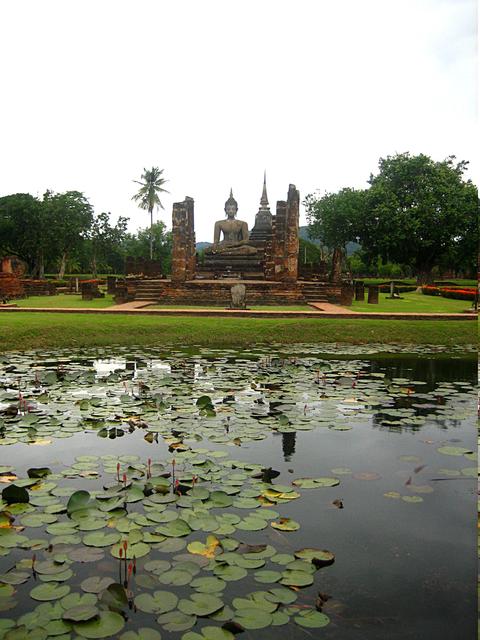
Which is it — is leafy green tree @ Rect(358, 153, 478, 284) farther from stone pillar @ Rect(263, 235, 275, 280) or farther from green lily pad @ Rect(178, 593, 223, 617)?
green lily pad @ Rect(178, 593, 223, 617)

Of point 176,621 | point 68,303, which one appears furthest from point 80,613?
point 68,303

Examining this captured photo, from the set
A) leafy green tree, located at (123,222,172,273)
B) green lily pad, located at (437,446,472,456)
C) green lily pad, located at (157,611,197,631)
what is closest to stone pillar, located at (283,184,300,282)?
green lily pad, located at (437,446,472,456)

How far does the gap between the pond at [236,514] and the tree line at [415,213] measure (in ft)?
98.9

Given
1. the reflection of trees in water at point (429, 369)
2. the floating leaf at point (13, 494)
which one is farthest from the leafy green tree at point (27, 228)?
the floating leaf at point (13, 494)

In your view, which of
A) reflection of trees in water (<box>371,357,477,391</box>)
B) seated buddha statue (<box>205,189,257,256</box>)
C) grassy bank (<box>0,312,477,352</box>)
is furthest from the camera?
seated buddha statue (<box>205,189,257,256</box>)

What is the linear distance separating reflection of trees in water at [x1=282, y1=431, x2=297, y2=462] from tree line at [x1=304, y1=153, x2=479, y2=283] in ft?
103

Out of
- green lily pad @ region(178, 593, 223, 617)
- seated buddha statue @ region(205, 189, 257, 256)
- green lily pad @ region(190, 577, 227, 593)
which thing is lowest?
green lily pad @ region(178, 593, 223, 617)

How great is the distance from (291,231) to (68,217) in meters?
27.6

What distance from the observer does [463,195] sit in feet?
117

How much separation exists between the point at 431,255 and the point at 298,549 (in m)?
37.8

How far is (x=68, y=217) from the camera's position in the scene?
45.5m

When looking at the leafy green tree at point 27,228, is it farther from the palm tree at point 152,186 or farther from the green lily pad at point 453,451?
the green lily pad at point 453,451

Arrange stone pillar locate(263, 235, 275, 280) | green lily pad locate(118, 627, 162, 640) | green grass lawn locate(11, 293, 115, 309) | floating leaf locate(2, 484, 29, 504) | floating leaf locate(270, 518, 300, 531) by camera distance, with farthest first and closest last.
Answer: stone pillar locate(263, 235, 275, 280) < green grass lawn locate(11, 293, 115, 309) < floating leaf locate(2, 484, 29, 504) < floating leaf locate(270, 518, 300, 531) < green lily pad locate(118, 627, 162, 640)

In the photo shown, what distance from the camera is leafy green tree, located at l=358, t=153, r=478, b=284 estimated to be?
116 ft
